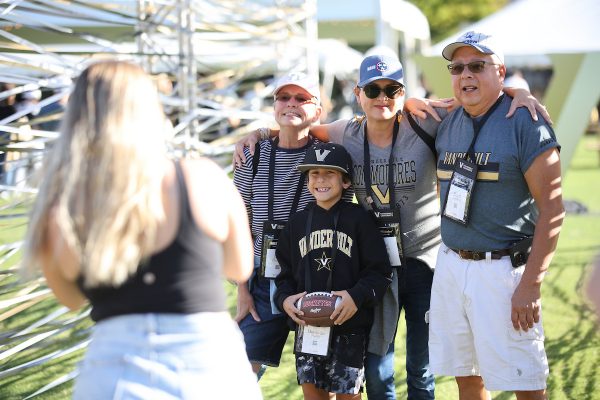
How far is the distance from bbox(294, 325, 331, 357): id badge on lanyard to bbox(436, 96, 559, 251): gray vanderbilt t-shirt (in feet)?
2.30

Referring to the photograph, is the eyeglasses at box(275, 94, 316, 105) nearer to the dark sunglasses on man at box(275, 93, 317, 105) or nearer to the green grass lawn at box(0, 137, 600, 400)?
the dark sunglasses on man at box(275, 93, 317, 105)

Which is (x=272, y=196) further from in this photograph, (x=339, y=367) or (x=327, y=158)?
(x=339, y=367)

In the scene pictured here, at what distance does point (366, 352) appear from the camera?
3.77 meters

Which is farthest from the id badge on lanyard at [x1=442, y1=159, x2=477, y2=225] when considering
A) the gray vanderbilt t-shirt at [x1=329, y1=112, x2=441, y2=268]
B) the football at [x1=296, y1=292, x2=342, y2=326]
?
the football at [x1=296, y1=292, x2=342, y2=326]

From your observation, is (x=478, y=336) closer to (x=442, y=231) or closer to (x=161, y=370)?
(x=442, y=231)

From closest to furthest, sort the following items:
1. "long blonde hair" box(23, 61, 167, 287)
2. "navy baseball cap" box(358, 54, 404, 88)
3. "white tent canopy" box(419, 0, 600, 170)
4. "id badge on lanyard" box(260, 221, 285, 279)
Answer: "long blonde hair" box(23, 61, 167, 287), "navy baseball cap" box(358, 54, 404, 88), "id badge on lanyard" box(260, 221, 285, 279), "white tent canopy" box(419, 0, 600, 170)

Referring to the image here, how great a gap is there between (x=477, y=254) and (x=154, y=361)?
1750 millimetres

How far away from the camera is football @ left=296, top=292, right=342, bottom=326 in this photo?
359 cm

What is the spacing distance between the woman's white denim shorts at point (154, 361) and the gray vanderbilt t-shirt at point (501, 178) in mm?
1586

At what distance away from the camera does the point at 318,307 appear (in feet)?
11.8

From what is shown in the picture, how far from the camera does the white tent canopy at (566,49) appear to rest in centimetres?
945

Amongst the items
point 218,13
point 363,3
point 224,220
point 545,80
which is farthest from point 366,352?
point 545,80

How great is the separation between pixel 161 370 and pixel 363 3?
18.0 m

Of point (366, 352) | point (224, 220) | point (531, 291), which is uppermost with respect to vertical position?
point (224, 220)
